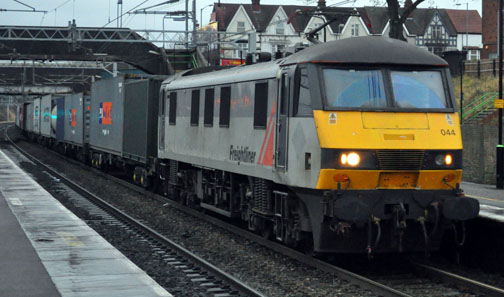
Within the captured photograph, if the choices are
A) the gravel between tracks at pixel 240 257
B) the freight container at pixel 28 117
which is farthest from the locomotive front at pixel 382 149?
the freight container at pixel 28 117

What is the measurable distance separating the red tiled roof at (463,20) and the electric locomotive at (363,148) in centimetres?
10851

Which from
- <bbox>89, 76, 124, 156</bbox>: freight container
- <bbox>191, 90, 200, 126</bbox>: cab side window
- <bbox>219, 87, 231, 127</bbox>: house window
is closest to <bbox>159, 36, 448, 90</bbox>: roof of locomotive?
<bbox>219, 87, 231, 127</bbox>: house window

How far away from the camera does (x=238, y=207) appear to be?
16.2 meters

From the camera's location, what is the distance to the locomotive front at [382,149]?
11.4 metres

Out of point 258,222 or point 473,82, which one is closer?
point 258,222

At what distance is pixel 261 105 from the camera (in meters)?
13.9

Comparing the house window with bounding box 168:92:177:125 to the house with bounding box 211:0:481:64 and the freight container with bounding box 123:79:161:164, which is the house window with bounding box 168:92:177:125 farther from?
the house with bounding box 211:0:481:64

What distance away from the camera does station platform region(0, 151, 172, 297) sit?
393 inches

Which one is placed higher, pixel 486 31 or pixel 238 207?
pixel 486 31

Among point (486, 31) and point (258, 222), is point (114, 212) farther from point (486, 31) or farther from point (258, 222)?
point (486, 31)

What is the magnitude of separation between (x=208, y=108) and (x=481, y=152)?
14.6 m

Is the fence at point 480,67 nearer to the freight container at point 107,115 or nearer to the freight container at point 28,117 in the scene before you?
the freight container at point 107,115

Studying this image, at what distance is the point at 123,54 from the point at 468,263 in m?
45.3


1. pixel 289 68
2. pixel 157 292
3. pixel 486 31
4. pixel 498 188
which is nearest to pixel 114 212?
pixel 289 68
